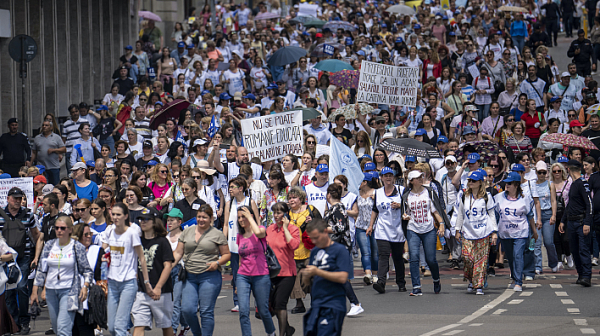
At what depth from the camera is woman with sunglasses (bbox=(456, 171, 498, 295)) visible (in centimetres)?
1345

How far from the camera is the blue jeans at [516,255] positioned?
1368cm

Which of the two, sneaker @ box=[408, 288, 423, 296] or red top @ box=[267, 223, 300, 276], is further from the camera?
sneaker @ box=[408, 288, 423, 296]

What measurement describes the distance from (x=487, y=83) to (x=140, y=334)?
49.7 ft

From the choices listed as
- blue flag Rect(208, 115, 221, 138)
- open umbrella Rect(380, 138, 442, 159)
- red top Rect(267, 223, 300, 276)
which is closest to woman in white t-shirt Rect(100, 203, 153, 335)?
red top Rect(267, 223, 300, 276)

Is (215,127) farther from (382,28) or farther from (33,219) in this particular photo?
(382,28)

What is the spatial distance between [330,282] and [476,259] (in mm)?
5280

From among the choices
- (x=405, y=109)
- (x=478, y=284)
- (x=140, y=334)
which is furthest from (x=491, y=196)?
(x=405, y=109)

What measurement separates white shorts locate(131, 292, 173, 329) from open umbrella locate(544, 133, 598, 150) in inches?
391

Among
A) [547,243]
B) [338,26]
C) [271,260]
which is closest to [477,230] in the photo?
[547,243]

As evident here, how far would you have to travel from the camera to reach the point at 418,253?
13.5 m

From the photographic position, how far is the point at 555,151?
20.4m

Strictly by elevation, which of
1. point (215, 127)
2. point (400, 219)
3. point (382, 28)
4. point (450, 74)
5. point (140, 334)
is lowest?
point (140, 334)

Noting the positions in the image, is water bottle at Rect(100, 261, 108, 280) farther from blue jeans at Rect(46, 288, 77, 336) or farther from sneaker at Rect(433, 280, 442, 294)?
sneaker at Rect(433, 280, 442, 294)

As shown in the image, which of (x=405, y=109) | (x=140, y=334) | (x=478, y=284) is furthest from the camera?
(x=405, y=109)
